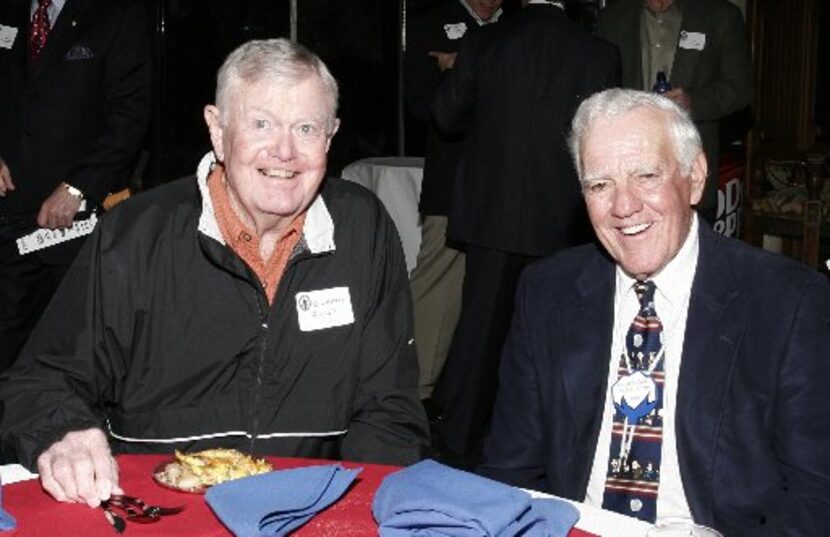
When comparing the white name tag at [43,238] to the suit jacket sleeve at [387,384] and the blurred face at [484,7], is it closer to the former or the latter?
the blurred face at [484,7]

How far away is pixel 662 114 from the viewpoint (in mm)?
2180

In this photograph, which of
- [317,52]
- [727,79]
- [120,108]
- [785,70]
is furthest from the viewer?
[317,52]

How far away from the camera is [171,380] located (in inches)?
93.9

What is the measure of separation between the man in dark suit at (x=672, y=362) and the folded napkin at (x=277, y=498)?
64 cm

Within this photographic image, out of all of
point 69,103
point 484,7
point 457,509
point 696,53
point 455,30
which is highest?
point 484,7

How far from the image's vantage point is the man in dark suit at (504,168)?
4.59 meters

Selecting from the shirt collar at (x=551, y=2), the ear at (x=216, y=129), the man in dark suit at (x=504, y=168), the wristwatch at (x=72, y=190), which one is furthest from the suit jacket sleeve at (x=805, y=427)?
the wristwatch at (x=72, y=190)

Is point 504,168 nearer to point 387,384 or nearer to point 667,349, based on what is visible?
point 387,384

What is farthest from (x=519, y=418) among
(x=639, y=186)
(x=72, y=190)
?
(x=72, y=190)

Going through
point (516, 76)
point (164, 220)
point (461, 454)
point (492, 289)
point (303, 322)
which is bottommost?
point (461, 454)

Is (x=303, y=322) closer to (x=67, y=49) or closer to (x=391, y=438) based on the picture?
(x=391, y=438)

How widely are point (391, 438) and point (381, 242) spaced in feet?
1.49

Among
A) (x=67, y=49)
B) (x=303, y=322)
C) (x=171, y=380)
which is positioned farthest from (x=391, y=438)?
(x=67, y=49)

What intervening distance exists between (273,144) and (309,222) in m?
0.21
